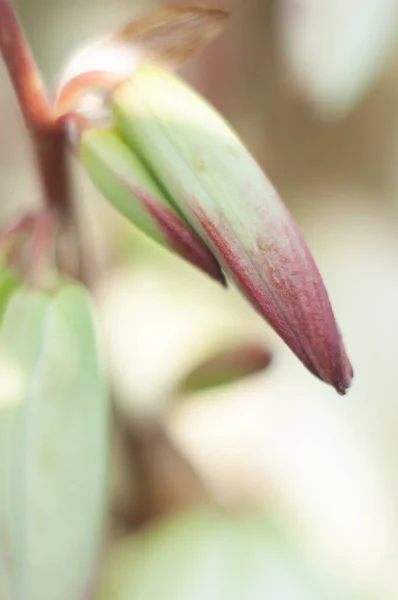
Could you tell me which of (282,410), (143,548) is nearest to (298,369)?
(282,410)

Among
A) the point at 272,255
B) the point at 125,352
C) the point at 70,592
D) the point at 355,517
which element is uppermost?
the point at 272,255

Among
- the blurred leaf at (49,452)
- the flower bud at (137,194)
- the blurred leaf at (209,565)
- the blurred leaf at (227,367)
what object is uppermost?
the flower bud at (137,194)

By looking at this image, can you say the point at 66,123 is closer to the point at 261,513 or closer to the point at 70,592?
the point at 70,592

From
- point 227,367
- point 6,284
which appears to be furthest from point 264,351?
point 6,284

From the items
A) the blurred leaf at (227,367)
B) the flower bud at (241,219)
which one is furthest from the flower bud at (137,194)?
the blurred leaf at (227,367)

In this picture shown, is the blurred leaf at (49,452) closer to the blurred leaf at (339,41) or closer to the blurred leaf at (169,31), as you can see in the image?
the blurred leaf at (169,31)

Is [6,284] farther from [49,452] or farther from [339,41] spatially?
[339,41]

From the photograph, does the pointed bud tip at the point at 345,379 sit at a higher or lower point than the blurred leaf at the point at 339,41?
lower
